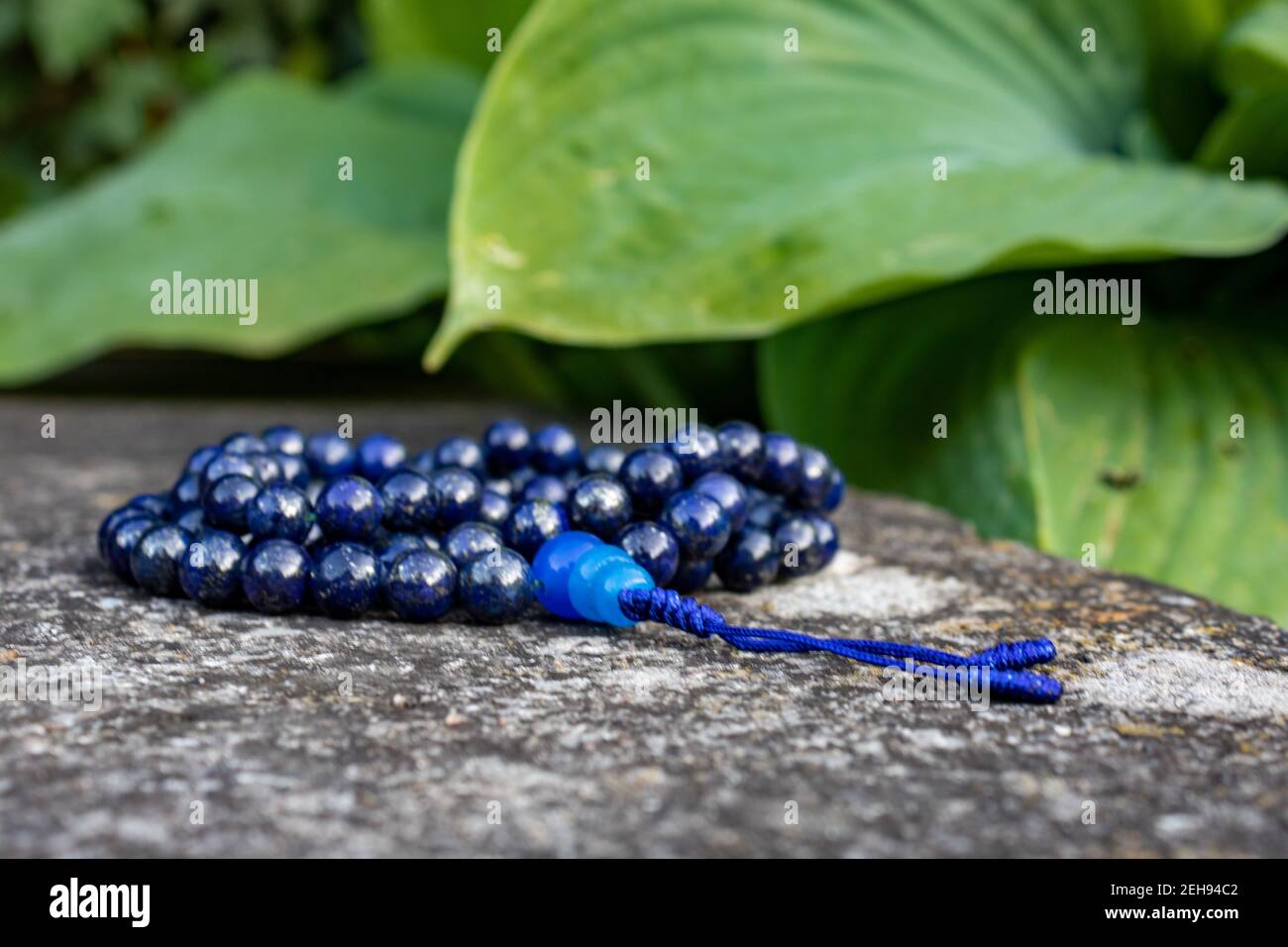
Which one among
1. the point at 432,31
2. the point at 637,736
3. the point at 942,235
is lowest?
the point at 637,736

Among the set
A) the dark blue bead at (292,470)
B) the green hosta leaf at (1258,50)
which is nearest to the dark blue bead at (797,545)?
the dark blue bead at (292,470)

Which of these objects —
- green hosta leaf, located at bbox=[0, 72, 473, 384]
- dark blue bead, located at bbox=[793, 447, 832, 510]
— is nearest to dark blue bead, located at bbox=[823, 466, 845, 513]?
dark blue bead, located at bbox=[793, 447, 832, 510]

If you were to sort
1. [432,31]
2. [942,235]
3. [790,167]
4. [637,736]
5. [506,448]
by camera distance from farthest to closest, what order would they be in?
[432,31], [790,167], [942,235], [506,448], [637,736]

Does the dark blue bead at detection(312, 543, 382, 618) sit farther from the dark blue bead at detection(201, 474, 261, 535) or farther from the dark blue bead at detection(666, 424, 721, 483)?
the dark blue bead at detection(666, 424, 721, 483)

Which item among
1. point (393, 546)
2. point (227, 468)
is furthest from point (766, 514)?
point (227, 468)

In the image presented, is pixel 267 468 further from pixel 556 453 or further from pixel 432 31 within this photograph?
pixel 432 31

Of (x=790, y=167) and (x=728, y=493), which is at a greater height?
(x=790, y=167)
